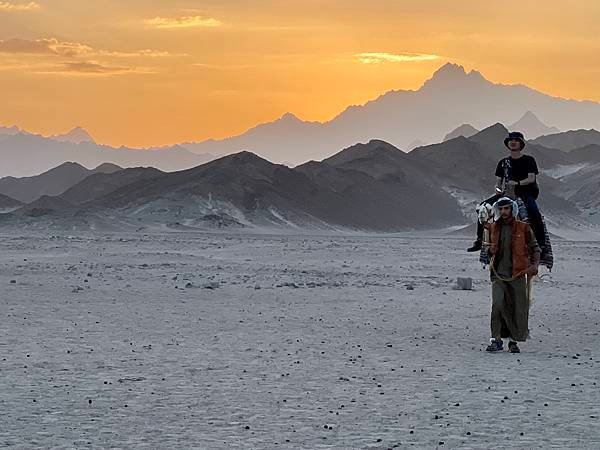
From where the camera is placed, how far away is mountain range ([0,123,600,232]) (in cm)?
7894

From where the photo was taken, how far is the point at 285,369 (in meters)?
10.3

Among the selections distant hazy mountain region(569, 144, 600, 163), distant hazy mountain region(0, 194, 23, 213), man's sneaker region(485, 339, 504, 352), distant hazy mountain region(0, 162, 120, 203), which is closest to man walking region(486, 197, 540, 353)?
man's sneaker region(485, 339, 504, 352)

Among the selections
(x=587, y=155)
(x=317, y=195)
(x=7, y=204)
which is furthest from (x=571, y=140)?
(x=7, y=204)

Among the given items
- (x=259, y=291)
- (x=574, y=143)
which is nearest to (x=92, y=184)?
(x=574, y=143)

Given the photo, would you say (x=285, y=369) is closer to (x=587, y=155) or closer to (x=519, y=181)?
(x=519, y=181)

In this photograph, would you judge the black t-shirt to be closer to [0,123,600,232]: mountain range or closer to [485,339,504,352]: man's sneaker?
[485,339,504,352]: man's sneaker

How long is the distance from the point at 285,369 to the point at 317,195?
7814 cm

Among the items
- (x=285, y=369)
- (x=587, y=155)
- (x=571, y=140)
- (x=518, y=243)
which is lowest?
(x=285, y=369)

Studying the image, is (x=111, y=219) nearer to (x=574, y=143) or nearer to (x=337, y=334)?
(x=337, y=334)

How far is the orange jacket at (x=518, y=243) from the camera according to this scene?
1196 cm

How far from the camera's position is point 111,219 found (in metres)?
73.9

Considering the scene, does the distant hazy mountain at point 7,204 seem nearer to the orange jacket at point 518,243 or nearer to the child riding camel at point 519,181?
the child riding camel at point 519,181

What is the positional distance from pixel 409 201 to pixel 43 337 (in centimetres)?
8129

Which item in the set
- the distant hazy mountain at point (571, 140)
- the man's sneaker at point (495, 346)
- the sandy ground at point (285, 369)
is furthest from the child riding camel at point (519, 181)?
the distant hazy mountain at point (571, 140)
